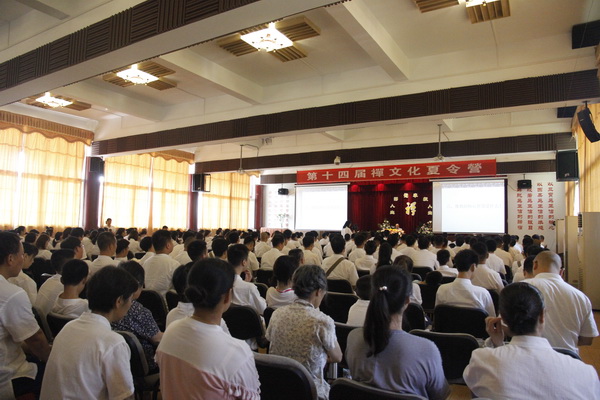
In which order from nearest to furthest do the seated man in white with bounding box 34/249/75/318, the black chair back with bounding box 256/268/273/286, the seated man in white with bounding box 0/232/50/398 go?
the seated man in white with bounding box 0/232/50/398 < the seated man in white with bounding box 34/249/75/318 < the black chair back with bounding box 256/268/273/286

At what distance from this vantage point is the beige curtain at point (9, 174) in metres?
8.96

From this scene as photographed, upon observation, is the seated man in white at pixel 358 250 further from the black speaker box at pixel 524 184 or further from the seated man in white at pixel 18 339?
the black speaker box at pixel 524 184

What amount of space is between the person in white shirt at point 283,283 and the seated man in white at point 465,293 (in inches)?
46.1

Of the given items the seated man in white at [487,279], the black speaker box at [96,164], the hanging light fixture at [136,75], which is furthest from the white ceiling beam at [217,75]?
the black speaker box at [96,164]

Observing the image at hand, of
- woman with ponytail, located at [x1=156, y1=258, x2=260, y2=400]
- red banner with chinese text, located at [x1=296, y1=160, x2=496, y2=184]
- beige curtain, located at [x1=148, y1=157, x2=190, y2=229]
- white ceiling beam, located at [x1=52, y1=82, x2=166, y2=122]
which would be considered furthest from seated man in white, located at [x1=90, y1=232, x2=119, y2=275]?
red banner with chinese text, located at [x1=296, y1=160, x2=496, y2=184]

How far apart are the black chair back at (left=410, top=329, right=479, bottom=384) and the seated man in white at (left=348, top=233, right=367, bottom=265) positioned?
11.8 feet

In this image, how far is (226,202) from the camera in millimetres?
15703

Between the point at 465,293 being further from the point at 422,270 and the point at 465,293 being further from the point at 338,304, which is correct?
the point at 422,270

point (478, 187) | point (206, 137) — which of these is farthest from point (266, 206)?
point (206, 137)

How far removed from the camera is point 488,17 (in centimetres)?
477

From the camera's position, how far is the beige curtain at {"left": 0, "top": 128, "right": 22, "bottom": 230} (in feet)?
29.4

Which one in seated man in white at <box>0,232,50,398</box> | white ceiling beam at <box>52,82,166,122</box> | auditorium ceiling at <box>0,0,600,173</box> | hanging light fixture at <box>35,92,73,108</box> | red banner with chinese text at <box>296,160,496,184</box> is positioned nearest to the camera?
seated man in white at <box>0,232,50,398</box>

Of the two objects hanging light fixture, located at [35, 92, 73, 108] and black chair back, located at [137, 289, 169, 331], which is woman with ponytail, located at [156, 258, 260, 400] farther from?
hanging light fixture, located at [35, 92, 73, 108]

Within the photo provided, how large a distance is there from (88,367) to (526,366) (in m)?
1.58
